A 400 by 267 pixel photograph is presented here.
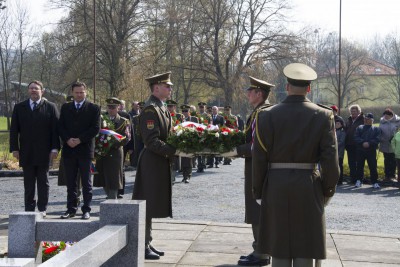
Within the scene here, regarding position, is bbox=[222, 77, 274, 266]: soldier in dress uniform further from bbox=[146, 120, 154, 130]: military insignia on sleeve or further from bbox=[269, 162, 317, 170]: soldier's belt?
bbox=[269, 162, 317, 170]: soldier's belt

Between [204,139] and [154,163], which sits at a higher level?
[204,139]

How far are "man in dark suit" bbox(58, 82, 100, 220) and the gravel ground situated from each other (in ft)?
2.76

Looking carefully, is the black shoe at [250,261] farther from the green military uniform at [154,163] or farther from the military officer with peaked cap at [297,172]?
the military officer with peaked cap at [297,172]

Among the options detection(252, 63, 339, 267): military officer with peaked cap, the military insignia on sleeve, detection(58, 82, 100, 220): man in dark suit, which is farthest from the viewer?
detection(58, 82, 100, 220): man in dark suit

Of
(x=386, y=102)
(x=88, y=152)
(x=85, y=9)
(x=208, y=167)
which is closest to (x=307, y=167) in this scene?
(x=88, y=152)

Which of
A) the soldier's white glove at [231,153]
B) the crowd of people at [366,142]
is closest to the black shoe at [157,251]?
the soldier's white glove at [231,153]

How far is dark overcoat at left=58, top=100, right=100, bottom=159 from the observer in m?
10.2

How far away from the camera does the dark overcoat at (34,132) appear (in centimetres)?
1001

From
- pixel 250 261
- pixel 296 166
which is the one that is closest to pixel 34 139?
pixel 250 261

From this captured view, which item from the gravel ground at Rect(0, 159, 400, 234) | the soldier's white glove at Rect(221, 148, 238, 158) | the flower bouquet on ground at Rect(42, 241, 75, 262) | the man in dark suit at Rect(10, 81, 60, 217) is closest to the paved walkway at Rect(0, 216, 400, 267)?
the man in dark suit at Rect(10, 81, 60, 217)

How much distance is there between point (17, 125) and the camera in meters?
10.1

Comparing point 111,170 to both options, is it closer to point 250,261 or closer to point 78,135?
point 78,135

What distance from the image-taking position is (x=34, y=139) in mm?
10008

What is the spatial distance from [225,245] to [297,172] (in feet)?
9.61
